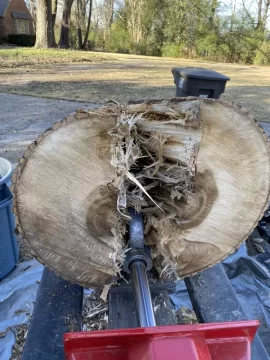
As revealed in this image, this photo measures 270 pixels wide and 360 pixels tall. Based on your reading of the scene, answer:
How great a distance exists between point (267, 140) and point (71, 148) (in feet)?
2.03

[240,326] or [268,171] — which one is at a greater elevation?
[268,171]

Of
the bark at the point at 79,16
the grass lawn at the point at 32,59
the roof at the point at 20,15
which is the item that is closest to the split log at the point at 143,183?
the grass lawn at the point at 32,59

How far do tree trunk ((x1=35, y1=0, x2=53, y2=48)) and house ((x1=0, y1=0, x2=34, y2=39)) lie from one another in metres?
9.96

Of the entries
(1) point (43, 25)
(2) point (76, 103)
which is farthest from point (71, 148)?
(1) point (43, 25)

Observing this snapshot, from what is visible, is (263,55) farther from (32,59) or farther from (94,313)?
(94,313)

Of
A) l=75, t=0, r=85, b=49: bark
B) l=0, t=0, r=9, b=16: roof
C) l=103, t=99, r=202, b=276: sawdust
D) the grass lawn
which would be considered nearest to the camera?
l=103, t=99, r=202, b=276: sawdust

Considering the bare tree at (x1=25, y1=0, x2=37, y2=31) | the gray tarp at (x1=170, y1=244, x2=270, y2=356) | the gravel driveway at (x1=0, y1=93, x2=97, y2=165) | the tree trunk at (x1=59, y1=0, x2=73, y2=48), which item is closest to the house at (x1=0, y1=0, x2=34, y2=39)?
the bare tree at (x1=25, y1=0, x2=37, y2=31)

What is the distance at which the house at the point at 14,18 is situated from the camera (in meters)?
24.8

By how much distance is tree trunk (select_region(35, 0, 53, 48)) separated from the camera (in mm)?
14531

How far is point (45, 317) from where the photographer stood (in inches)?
48.4

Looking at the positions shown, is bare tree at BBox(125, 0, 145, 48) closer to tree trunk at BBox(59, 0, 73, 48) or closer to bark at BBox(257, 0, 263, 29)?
tree trunk at BBox(59, 0, 73, 48)

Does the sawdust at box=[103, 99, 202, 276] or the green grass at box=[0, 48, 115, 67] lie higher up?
the sawdust at box=[103, 99, 202, 276]

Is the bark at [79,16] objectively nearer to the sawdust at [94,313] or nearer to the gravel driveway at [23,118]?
the gravel driveway at [23,118]

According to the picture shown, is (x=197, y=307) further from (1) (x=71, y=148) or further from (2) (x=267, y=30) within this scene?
(2) (x=267, y=30)
